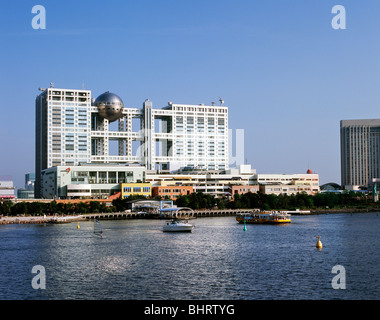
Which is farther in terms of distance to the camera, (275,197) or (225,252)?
(275,197)

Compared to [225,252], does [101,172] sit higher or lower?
higher

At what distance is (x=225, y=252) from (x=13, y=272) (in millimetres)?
25542

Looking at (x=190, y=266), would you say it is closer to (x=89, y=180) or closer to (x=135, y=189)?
(x=135, y=189)

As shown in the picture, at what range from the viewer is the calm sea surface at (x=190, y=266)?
3978 centimetres

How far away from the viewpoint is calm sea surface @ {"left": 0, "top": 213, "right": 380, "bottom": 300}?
3978 cm

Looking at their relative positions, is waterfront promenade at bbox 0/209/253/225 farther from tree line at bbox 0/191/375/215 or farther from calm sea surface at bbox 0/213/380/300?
calm sea surface at bbox 0/213/380/300

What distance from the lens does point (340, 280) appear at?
43.5 m

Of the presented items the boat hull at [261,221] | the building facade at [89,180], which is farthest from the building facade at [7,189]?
the boat hull at [261,221]

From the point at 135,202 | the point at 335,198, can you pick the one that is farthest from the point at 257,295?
the point at 335,198

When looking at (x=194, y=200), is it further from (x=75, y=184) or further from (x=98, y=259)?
(x=98, y=259)

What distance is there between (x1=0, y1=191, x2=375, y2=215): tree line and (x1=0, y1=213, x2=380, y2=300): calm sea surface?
201ft

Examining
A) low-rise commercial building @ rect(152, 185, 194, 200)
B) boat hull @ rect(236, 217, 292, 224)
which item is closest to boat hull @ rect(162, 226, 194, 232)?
boat hull @ rect(236, 217, 292, 224)

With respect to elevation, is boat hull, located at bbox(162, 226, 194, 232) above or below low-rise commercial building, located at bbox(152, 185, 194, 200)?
below

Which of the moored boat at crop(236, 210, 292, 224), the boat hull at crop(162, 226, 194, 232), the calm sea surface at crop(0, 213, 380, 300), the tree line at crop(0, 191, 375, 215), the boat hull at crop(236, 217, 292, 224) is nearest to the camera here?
the calm sea surface at crop(0, 213, 380, 300)
